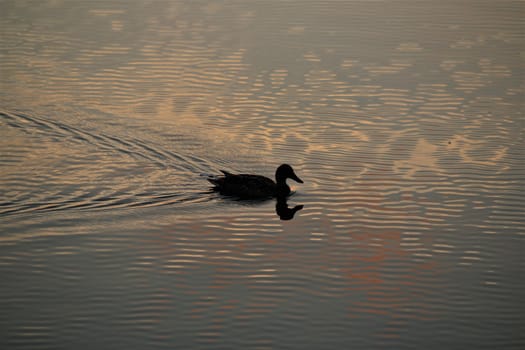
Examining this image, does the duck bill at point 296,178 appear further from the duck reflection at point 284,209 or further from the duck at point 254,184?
the duck reflection at point 284,209

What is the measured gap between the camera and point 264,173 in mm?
21172

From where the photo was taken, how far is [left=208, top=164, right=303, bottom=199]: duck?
1912cm

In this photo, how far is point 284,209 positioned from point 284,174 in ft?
3.60

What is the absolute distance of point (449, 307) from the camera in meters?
14.2

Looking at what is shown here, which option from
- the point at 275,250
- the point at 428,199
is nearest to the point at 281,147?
the point at 428,199

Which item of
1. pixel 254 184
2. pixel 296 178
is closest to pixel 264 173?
pixel 296 178

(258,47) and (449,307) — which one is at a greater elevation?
(258,47)

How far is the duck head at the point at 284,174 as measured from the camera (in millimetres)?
19734

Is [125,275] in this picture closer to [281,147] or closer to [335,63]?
[281,147]

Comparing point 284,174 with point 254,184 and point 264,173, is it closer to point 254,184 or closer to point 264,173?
point 254,184

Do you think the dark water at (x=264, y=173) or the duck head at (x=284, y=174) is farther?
the duck head at (x=284, y=174)

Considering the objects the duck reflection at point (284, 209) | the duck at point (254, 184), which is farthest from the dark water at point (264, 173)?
the duck at point (254, 184)

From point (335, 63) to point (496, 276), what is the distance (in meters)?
15.8

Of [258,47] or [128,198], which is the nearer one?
[128,198]
